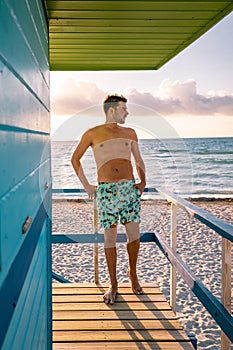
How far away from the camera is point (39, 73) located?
151 cm

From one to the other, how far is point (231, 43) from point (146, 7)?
27822 millimetres

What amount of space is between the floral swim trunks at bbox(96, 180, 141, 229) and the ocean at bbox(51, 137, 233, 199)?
34.6 feet

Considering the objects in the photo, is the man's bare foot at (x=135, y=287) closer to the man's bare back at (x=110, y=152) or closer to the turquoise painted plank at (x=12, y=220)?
the man's bare back at (x=110, y=152)

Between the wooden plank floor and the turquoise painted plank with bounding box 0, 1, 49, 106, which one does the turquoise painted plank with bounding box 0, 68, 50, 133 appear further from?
the wooden plank floor

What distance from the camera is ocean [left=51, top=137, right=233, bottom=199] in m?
17.1

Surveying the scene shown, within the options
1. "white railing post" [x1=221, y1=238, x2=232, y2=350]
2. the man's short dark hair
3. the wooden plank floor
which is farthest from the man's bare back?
"white railing post" [x1=221, y1=238, x2=232, y2=350]

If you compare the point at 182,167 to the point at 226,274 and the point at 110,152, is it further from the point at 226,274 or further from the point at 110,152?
the point at 226,274

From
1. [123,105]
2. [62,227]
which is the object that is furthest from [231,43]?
[123,105]

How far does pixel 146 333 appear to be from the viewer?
100 inches

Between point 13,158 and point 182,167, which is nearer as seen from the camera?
point 13,158

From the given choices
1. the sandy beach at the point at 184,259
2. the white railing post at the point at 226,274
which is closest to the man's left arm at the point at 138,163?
the white railing post at the point at 226,274

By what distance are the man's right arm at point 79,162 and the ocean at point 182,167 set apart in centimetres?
1052

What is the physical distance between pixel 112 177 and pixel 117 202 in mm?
180

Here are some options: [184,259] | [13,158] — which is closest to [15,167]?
[13,158]
